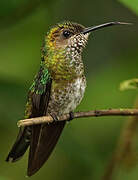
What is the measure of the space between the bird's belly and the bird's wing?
7 cm

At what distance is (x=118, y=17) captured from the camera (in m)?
7.45

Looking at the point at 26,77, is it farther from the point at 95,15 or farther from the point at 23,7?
the point at 95,15

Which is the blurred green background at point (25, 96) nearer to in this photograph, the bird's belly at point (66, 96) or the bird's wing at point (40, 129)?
the bird's wing at point (40, 129)

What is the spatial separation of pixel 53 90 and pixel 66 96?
0.37ft

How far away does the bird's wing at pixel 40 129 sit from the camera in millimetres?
3926

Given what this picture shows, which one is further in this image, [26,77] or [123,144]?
[26,77]

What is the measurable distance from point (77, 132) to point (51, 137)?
2.73 ft

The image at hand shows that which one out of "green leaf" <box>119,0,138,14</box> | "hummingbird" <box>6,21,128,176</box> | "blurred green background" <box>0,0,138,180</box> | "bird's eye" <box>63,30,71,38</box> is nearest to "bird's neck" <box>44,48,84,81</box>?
"hummingbird" <box>6,21,128,176</box>

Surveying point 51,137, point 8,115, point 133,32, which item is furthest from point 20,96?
point 133,32

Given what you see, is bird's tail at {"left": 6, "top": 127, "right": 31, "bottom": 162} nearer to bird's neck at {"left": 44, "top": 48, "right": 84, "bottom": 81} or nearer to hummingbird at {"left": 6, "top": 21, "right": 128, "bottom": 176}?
hummingbird at {"left": 6, "top": 21, "right": 128, "bottom": 176}

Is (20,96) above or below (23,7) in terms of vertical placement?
below

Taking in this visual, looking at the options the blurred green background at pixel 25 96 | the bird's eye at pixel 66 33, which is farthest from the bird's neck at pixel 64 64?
the blurred green background at pixel 25 96

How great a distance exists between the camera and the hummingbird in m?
3.96

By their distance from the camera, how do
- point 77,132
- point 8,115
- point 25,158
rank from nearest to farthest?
point 8,115 < point 77,132 < point 25,158
